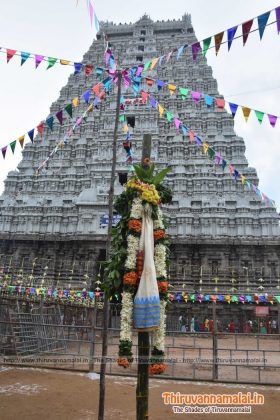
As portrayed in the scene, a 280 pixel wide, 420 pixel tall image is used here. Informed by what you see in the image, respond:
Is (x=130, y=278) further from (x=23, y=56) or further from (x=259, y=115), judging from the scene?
(x=23, y=56)

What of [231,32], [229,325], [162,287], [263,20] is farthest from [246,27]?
[229,325]

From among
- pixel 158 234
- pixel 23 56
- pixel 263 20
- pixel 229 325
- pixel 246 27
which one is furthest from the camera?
pixel 229 325

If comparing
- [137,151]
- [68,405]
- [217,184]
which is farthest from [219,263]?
[68,405]

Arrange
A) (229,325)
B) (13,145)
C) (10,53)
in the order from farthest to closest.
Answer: (229,325), (13,145), (10,53)

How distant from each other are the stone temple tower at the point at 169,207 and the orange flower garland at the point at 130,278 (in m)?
25.0

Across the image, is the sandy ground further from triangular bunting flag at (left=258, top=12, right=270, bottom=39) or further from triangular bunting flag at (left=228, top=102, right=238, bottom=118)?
triangular bunting flag at (left=258, top=12, right=270, bottom=39)

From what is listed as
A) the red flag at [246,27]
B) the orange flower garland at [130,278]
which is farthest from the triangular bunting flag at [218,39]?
the orange flower garland at [130,278]

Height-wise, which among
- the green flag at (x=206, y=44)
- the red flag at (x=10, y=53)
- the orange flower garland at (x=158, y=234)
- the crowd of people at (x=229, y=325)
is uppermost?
the red flag at (x=10, y=53)

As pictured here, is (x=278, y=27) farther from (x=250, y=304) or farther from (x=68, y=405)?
(x=250, y=304)

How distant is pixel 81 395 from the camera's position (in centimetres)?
968

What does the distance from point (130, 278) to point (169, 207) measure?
94.9 ft

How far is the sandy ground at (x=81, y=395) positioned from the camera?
26.8 feet

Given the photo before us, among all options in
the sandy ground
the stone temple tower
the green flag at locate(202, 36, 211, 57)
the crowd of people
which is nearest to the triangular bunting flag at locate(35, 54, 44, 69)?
the green flag at locate(202, 36, 211, 57)

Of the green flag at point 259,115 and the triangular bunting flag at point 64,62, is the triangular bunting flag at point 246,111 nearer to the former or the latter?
the green flag at point 259,115
